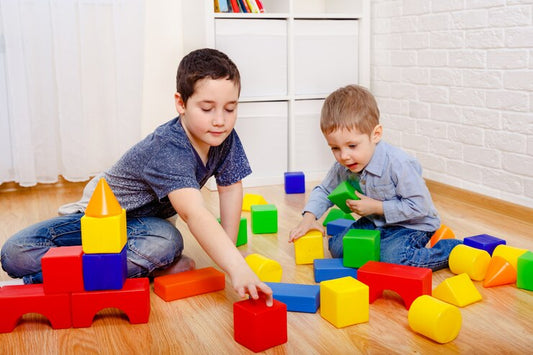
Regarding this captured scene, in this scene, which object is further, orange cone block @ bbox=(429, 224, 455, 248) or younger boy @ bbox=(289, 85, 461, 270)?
orange cone block @ bbox=(429, 224, 455, 248)

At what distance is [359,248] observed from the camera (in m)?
1.45

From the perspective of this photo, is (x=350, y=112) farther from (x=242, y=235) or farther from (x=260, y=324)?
(x=260, y=324)

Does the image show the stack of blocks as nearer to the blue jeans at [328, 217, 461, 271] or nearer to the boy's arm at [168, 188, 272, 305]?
the boy's arm at [168, 188, 272, 305]

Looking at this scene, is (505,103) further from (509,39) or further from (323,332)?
(323,332)

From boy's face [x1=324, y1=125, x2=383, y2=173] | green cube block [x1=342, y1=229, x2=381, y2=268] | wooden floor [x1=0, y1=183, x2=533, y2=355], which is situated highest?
boy's face [x1=324, y1=125, x2=383, y2=173]

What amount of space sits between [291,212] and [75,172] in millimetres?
1097

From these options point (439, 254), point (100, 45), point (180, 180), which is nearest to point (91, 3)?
point (100, 45)

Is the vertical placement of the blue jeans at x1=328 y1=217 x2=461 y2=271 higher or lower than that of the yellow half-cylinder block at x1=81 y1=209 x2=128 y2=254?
lower

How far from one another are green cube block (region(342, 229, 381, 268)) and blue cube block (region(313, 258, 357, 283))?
0.02 meters

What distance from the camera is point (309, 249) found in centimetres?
159

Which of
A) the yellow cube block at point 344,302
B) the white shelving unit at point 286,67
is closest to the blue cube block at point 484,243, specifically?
the yellow cube block at point 344,302

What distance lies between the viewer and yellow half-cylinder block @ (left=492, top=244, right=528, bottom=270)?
4.79ft

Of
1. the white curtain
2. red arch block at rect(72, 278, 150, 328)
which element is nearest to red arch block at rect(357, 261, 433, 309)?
red arch block at rect(72, 278, 150, 328)

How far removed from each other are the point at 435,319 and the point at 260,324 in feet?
1.08
